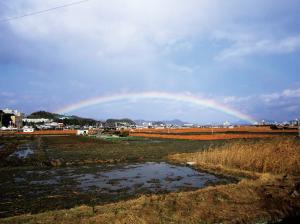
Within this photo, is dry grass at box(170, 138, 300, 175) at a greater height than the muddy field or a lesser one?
greater

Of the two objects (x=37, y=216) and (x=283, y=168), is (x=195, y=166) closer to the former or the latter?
(x=283, y=168)

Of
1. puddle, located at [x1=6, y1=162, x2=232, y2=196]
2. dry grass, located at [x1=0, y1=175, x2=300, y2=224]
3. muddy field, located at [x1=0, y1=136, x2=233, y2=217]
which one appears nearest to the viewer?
dry grass, located at [x1=0, y1=175, x2=300, y2=224]

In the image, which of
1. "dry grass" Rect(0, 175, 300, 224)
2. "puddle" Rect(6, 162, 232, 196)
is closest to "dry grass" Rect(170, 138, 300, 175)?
"puddle" Rect(6, 162, 232, 196)

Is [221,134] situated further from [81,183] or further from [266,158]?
[81,183]

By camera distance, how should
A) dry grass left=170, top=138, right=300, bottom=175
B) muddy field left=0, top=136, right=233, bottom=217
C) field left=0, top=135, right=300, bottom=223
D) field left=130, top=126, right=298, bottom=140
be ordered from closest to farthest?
field left=0, top=135, right=300, bottom=223, muddy field left=0, top=136, right=233, bottom=217, dry grass left=170, top=138, right=300, bottom=175, field left=130, top=126, right=298, bottom=140

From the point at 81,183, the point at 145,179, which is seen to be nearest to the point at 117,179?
the point at 145,179

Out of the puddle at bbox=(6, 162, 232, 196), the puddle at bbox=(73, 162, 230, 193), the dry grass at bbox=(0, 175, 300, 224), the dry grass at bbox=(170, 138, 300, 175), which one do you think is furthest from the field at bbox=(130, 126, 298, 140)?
the dry grass at bbox=(0, 175, 300, 224)

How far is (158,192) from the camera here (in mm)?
12039

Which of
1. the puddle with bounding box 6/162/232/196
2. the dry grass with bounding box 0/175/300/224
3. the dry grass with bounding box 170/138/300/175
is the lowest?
the puddle with bounding box 6/162/232/196

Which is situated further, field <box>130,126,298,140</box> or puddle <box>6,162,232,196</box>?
field <box>130,126,298,140</box>

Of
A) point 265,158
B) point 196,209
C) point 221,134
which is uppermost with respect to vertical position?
point 221,134

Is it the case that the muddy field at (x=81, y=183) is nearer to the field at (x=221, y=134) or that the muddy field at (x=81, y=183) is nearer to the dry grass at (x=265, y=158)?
the dry grass at (x=265, y=158)

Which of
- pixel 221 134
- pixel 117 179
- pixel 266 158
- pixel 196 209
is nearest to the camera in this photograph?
pixel 196 209

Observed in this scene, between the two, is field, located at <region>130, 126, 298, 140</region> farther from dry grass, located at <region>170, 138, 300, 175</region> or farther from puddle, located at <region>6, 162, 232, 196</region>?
puddle, located at <region>6, 162, 232, 196</region>
